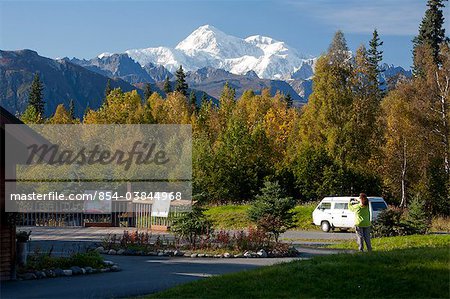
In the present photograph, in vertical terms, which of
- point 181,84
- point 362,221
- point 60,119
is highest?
point 181,84

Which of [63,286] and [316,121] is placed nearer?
[63,286]

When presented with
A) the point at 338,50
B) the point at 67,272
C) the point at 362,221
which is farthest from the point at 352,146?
the point at 67,272

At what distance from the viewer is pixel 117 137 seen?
55.3m

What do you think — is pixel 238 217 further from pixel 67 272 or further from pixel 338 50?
pixel 67 272

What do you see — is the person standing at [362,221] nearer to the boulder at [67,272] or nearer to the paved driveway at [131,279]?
the paved driveway at [131,279]

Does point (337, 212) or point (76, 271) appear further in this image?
point (337, 212)

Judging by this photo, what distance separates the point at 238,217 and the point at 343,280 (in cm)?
2693

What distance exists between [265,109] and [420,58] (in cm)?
2631

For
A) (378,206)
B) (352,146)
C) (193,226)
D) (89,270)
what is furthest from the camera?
(352,146)

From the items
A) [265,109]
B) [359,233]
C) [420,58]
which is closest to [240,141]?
[420,58]

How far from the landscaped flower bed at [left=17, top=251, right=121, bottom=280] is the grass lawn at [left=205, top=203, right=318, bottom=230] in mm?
18633

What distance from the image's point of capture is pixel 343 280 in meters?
11.9

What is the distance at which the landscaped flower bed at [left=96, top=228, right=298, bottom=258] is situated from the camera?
820 inches

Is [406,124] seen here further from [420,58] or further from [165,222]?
[165,222]
